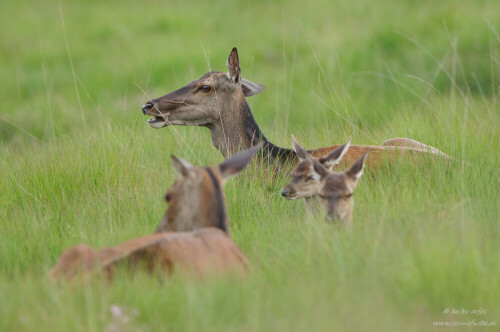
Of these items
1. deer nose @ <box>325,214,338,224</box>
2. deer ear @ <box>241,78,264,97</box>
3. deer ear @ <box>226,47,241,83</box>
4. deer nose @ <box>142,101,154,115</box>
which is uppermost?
deer ear @ <box>226,47,241,83</box>

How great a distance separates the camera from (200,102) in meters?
8.24

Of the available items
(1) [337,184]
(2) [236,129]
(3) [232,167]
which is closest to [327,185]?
(1) [337,184]

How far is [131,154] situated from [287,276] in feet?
11.5

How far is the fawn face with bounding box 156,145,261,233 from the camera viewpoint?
4926 millimetres

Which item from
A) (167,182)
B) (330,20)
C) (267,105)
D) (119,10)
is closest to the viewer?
(167,182)

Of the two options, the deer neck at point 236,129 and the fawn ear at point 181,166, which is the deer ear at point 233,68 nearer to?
the deer neck at point 236,129

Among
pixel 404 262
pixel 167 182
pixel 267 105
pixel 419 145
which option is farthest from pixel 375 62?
pixel 404 262

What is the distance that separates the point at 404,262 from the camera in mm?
4617

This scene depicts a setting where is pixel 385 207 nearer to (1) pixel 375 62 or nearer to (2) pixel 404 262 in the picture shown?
(2) pixel 404 262

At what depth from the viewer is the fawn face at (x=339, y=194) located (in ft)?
18.7

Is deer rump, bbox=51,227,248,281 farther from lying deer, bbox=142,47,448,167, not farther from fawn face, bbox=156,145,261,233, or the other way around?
lying deer, bbox=142,47,448,167

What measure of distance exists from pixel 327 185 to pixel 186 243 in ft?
5.72

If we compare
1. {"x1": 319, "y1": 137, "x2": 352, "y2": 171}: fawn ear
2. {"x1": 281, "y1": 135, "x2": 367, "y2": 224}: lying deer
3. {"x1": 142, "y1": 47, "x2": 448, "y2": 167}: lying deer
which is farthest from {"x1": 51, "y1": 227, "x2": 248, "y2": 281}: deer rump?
{"x1": 142, "y1": 47, "x2": 448, "y2": 167}: lying deer

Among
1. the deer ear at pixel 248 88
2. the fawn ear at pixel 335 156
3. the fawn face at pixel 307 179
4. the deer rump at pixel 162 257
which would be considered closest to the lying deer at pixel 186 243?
the deer rump at pixel 162 257
